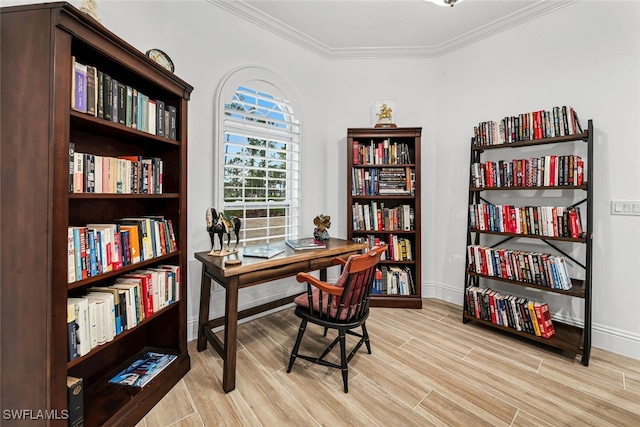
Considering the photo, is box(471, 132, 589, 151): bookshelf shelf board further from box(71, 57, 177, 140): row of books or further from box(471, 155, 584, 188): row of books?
box(71, 57, 177, 140): row of books

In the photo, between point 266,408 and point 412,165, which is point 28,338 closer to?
point 266,408

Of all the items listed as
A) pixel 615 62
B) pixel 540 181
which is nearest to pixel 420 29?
pixel 615 62

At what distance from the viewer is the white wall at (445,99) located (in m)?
2.23

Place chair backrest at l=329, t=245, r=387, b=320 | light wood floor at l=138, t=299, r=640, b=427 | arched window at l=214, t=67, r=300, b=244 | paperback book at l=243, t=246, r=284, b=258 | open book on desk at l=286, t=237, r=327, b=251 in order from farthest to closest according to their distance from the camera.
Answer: arched window at l=214, t=67, r=300, b=244 → open book on desk at l=286, t=237, r=327, b=251 → paperback book at l=243, t=246, r=284, b=258 → chair backrest at l=329, t=245, r=387, b=320 → light wood floor at l=138, t=299, r=640, b=427

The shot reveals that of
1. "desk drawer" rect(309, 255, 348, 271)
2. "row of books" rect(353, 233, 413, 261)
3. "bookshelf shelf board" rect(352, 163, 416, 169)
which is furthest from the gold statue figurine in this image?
"desk drawer" rect(309, 255, 348, 271)

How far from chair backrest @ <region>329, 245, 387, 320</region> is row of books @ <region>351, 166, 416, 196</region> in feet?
4.49

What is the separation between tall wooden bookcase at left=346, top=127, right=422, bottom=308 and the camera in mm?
3139

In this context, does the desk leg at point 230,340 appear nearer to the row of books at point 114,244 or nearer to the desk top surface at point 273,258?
the desk top surface at point 273,258

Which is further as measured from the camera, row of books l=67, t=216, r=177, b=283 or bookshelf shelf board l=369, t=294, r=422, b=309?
bookshelf shelf board l=369, t=294, r=422, b=309

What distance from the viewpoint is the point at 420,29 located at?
9.84ft

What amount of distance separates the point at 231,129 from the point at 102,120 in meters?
1.32

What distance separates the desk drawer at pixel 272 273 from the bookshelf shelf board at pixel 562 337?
5.94 ft

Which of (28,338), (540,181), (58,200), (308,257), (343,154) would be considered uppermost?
(343,154)

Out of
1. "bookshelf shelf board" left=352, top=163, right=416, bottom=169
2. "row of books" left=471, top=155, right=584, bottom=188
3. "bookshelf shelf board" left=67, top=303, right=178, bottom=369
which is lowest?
"bookshelf shelf board" left=67, top=303, right=178, bottom=369
